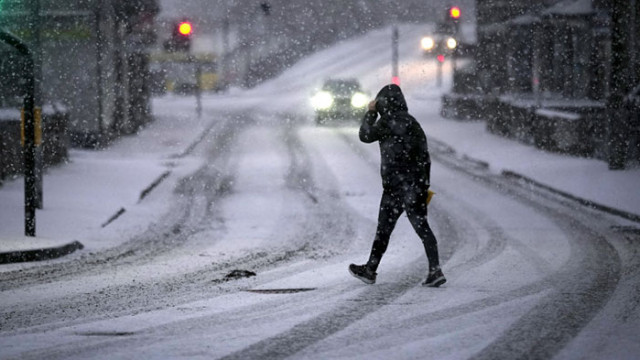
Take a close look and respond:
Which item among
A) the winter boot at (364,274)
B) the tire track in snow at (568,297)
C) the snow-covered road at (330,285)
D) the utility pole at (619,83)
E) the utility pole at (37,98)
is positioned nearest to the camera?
the tire track in snow at (568,297)

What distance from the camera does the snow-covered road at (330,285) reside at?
22.7 ft

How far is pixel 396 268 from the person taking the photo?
10.9 m

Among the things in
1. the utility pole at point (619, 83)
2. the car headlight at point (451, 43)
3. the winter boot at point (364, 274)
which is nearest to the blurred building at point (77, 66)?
the car headlight at point (451, 43)

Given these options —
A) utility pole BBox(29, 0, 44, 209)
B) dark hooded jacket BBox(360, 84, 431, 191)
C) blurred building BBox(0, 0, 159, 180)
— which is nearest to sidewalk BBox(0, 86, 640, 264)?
utility pole BBox(29, 0, 44, 209)

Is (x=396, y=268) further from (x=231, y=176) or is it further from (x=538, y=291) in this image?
(x=231, y=176)

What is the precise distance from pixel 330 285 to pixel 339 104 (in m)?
32.1

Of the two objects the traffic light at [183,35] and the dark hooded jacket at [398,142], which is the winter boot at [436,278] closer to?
the dark hooded jacket at [398,142]

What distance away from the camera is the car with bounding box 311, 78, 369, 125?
41281mm

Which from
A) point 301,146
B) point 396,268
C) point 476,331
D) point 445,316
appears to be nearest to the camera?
point 476,331

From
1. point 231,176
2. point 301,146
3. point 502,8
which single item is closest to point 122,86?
point 301,146

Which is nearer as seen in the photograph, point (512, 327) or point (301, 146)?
point (512, 327)

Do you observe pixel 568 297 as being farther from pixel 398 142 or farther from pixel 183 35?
pixel 183 35

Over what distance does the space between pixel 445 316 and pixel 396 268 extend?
9.67 feet

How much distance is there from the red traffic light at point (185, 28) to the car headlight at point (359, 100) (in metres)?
7.85
